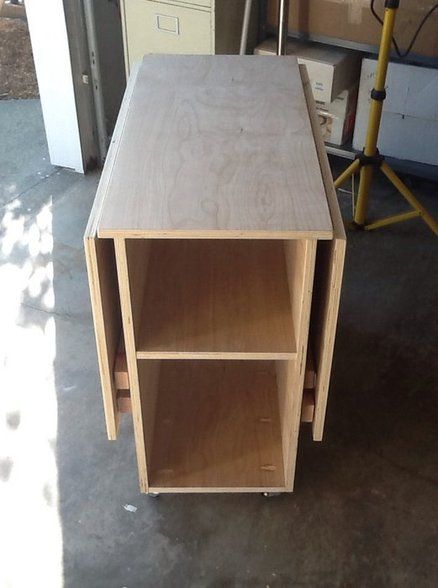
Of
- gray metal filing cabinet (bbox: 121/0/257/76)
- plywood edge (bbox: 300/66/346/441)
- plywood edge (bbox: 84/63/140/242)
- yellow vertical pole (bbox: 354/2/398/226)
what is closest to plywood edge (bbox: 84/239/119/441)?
plywood edge (bbox: 84/63/140/242)

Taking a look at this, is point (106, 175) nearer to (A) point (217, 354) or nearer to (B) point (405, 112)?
(A) point (217, 354)

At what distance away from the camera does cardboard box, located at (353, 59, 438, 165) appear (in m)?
2.57

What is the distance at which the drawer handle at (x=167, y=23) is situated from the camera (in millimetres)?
2609

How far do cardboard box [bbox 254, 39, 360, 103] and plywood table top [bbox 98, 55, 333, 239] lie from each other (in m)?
0.91

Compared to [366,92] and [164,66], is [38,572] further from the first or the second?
[366,92]

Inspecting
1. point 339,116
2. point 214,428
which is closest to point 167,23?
point 339,116

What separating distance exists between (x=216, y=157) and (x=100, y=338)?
43cm

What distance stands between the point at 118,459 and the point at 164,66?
1.04m

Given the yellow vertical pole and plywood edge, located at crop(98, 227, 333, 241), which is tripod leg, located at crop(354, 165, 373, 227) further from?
plywood edge, located at crop(98, 227, 333, 241)

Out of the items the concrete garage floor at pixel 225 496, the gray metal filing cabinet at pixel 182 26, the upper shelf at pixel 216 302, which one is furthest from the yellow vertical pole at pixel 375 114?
the upper shelf at pixel 216 302

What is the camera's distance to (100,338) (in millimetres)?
1259

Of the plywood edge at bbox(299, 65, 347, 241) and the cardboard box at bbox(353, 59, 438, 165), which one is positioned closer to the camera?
the plywood edge at bbox(299, 65, 347, 241)

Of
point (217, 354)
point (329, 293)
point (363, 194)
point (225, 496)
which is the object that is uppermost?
point (329, 293)

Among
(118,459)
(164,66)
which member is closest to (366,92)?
(164,66)
